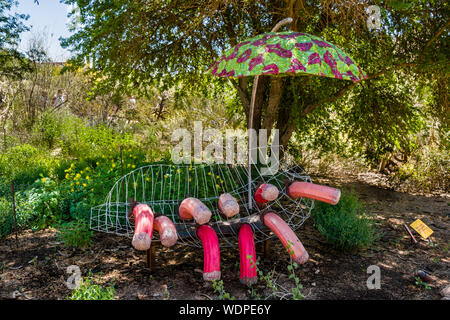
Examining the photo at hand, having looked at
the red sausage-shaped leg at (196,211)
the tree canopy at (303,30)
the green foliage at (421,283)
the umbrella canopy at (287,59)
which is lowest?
the green foliage at (421,283)

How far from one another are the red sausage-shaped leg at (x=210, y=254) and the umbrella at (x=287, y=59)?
138 centimetres

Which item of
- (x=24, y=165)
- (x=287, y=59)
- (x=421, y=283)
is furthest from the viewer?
(x=24, y=165)

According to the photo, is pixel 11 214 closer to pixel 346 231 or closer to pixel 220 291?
pixel 220 291

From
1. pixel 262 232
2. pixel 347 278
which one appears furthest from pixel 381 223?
pixel 262 232

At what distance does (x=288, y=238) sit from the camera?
3197mm

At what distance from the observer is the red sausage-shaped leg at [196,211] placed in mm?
3068

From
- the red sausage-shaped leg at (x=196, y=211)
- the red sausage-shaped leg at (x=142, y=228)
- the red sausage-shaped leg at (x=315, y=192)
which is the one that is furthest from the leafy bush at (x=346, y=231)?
the red sausage-shaped leg at (x=142, y=228)

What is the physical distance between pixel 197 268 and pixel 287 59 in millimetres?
2079

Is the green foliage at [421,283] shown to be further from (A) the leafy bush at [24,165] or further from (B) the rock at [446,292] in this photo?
(A) the leafy bush at [24,165]

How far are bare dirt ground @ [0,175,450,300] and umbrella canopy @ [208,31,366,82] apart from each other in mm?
1791

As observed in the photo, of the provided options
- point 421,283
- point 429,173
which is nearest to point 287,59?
point 421,283

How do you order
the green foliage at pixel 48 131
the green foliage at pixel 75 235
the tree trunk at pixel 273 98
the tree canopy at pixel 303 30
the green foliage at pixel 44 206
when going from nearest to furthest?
the green foliage at pixel 75 235
the green foliage at pixel 44 206
the tree canopy at pixel 303 30
the tree trunk at pixel 273 98
the green foliage at pixel 48 131

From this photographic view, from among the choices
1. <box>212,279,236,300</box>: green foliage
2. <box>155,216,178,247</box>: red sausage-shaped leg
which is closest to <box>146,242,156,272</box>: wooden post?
<box>155,216,178,247</box>: red sausage-shaped leg

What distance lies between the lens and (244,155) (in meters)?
7.27
